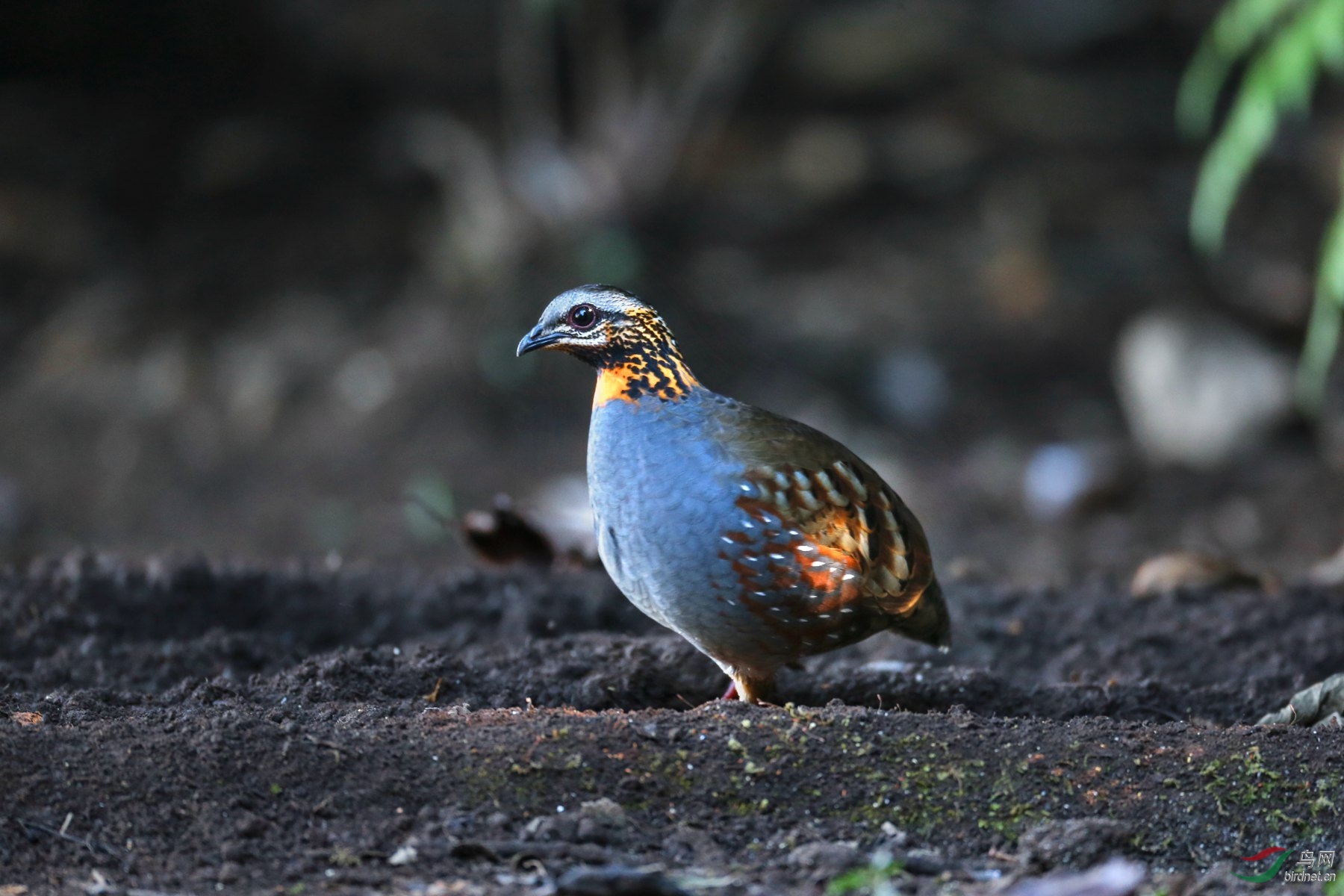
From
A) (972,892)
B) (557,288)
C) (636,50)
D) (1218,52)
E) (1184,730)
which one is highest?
(636,50)

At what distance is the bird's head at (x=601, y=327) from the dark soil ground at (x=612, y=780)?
0.91 metres

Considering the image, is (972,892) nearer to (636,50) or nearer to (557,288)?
(557,288)

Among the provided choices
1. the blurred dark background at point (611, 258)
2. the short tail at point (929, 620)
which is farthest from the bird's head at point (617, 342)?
the blurred dark background at point (611, 258)

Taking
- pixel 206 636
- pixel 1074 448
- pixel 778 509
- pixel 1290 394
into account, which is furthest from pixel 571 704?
pixel 1290 394

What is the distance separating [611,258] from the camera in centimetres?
1035

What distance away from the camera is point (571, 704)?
3967 mm

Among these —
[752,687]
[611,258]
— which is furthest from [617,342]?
[611,258]

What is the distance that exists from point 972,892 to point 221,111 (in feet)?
35.2

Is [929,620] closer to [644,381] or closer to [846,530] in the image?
[846,530]

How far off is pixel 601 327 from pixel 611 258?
6.33m

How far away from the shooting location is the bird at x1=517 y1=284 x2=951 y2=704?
373 cm

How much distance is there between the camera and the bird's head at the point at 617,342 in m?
4.08

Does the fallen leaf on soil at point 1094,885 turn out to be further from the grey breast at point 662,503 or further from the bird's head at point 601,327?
the bird's head at point 601,327

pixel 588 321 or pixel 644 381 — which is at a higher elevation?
pixel 588 321
